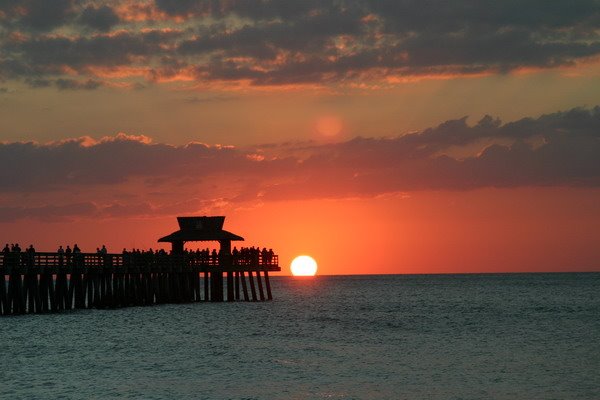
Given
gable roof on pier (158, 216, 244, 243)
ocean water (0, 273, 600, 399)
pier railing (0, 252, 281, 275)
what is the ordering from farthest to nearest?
gable roof on pier (158, 216, 244, 243), pier railing (0, 252, 281, 275), ocean water (0, 273, 600, 399)

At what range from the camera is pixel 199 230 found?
7606 centimetres

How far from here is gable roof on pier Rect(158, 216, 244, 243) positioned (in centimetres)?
7544

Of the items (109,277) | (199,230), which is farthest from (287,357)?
(199,230)

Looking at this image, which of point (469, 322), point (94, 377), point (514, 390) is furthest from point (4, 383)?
point (469, 322)

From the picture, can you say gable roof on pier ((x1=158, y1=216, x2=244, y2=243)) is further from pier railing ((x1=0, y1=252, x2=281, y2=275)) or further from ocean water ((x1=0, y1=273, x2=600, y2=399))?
ocean water ((x1=0, y1=273, x2=600, y2=399))

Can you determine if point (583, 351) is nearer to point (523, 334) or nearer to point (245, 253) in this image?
point (523, 334)

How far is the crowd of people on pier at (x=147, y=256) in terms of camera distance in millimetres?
51400

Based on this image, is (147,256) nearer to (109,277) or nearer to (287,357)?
(109,277)

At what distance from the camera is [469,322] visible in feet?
210

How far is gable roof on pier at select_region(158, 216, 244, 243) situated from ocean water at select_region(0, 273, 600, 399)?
10.4 m

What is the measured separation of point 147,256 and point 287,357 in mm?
28223

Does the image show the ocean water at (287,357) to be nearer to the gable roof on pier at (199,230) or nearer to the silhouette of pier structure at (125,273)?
the silhouette of pier structure at (125,273)

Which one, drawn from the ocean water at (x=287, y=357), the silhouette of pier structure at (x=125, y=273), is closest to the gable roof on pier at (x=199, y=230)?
the silhouette of pier structure at (x=125, y=273)

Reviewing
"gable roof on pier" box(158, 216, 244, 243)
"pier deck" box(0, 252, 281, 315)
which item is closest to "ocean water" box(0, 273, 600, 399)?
"pier deck" box(0, 252, 281, 315)
